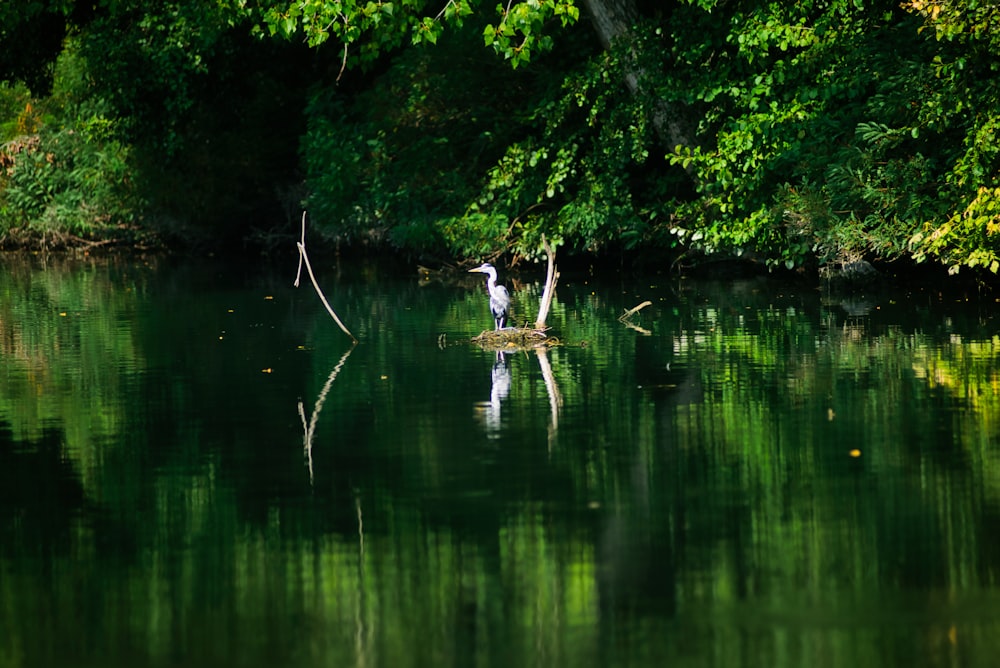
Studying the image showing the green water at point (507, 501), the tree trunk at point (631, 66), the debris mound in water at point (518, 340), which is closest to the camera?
the green water at point (507, 501)

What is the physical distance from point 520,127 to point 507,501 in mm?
20183

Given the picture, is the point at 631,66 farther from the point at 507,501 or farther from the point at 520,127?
the point at 507,501

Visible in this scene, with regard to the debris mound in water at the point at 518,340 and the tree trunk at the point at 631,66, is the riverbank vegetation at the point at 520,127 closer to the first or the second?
the tree trunk at the point at 631,66

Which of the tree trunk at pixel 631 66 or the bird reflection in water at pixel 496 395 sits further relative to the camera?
the tree trunk at pixel 631 66

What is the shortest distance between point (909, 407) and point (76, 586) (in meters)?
6.93

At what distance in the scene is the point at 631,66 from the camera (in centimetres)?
2531

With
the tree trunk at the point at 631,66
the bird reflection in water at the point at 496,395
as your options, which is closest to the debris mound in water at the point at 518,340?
the bird reflection in water at the point at 496,395

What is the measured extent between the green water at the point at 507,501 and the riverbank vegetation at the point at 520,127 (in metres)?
3.36

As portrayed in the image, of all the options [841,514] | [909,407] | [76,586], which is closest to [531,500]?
[841,514]

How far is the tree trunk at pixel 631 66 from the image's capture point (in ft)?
83.9

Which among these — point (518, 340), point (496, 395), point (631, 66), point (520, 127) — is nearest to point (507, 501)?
point (496, 395)

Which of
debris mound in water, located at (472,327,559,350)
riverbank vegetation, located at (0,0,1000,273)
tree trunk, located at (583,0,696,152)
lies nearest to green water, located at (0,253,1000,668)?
debris mound in water, located at (472,327,559,350)

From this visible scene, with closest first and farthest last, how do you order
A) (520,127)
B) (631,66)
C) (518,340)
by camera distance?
(518,340)
(631,66)
(520,127)

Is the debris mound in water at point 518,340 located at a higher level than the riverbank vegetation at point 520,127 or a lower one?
lower
